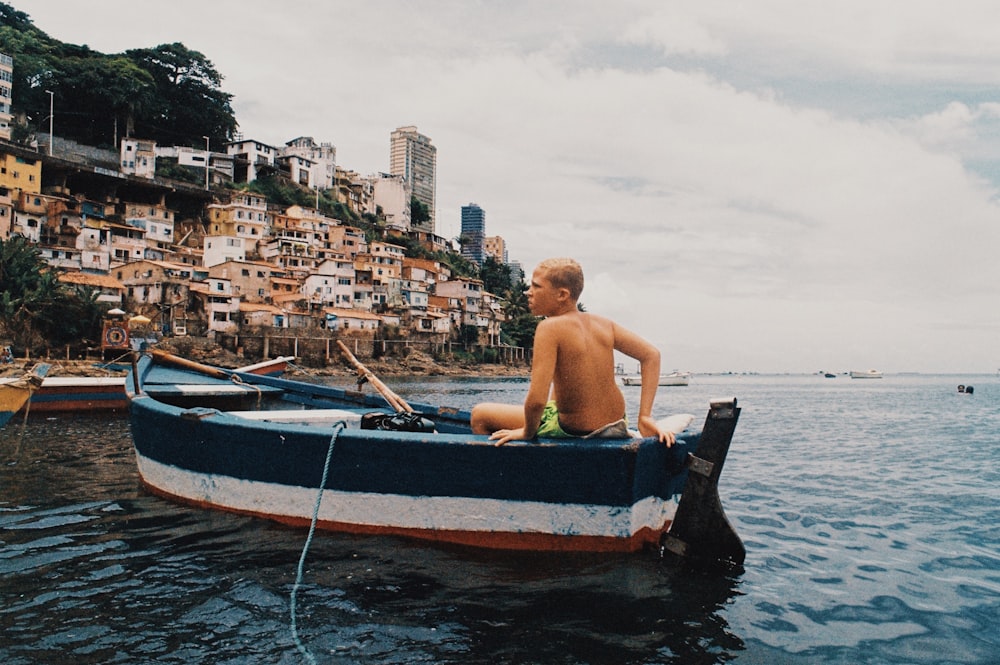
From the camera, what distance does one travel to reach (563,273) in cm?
451

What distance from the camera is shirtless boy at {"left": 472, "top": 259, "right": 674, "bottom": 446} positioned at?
4.37 m

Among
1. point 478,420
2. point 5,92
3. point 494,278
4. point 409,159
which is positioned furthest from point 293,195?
point 409,159

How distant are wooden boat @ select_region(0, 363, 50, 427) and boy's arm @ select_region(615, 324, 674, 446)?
28.5ft

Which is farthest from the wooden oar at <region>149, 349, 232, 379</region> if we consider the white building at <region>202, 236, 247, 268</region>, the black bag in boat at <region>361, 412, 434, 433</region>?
the white building at <region>202, 236, 247, 268</region>

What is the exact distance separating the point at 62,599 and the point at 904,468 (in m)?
13.5

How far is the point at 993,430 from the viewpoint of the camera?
21797 mm

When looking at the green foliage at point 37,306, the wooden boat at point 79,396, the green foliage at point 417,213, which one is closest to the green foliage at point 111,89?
the green foliage at point 37,306

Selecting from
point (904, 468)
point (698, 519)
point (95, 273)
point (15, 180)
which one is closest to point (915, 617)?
point (698, 519)

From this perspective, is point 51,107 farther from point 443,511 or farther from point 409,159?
point 409,159

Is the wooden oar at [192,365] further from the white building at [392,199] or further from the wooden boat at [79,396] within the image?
the white building at [392,199]

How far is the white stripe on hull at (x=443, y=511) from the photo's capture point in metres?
4.75

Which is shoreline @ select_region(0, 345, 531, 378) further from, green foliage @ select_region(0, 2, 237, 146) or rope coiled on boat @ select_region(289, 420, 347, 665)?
green foliage @ select_region(0, 2, 237, 146)

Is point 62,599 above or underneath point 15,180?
underneath

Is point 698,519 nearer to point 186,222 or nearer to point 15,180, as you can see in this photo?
point 15,180
